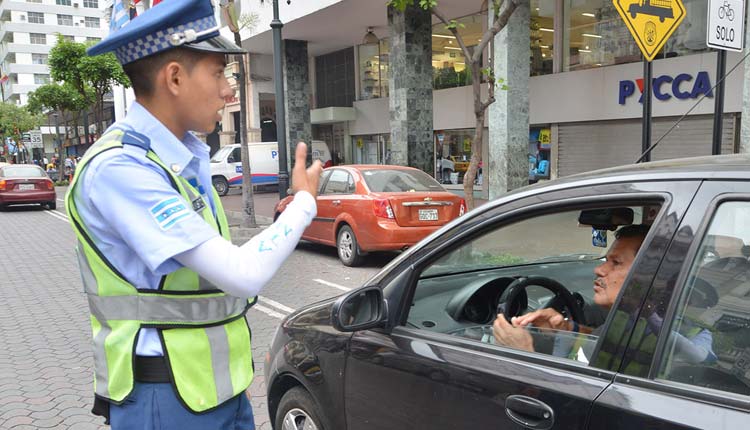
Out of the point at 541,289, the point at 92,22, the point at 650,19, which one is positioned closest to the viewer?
the point at 541,289

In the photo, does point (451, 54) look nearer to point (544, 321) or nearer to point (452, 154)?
point (452, 154)

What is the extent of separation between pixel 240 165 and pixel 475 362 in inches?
886

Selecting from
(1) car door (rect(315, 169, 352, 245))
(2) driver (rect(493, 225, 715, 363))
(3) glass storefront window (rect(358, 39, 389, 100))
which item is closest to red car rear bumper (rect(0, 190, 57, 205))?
(3) glass storefront window (rect(358, 39, 389, 100))

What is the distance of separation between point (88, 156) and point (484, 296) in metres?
1.90

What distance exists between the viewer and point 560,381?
64.9 inches

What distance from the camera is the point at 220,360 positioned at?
1.60 m

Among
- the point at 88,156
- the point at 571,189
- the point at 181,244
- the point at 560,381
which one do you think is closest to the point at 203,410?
the point at 181,244

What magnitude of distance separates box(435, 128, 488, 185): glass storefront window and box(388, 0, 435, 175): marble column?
4181 millimetres

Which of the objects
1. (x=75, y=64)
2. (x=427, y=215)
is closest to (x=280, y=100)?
(x=427, y=215)

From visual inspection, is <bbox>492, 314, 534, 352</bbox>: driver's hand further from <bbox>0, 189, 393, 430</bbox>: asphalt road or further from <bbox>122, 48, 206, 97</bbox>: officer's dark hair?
<bbox>0, 189, 393, 430</bbox>: asphalt road

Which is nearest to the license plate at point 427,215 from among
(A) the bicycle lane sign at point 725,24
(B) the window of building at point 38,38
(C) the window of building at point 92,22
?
(A) the bicycle lane sign at point 725,24

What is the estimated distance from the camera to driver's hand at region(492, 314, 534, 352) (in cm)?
207

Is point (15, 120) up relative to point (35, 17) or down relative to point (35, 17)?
down

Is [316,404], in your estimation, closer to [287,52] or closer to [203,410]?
[203,410]
